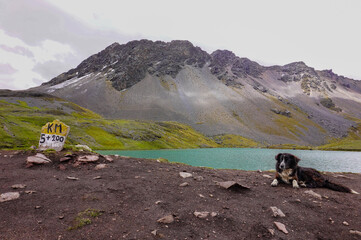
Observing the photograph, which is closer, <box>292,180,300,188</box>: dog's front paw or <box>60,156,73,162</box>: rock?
<box>292,180,300,188</box>: dog's front paw

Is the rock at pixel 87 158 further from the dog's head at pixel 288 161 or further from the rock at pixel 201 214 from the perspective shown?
the dog's head at pixel 288 161

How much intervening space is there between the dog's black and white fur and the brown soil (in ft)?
2.36

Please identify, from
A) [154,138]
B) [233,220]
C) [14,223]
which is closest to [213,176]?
[233,220]

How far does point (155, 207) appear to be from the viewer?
8898mm

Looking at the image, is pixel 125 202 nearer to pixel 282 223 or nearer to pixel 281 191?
pixel 282 223

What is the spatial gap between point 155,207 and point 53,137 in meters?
15.0

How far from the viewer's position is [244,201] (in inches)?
400

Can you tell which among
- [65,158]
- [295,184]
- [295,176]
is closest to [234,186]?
[295,184]

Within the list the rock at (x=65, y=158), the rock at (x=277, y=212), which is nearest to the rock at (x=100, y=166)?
the rock at (x=65, y=158)

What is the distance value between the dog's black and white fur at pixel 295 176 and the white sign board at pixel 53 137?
61.2 ft

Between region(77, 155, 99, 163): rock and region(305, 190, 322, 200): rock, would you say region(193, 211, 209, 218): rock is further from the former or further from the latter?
region(77, 155, 99, 163): rock

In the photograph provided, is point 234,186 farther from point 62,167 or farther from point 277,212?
point 62,167

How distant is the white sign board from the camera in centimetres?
1819

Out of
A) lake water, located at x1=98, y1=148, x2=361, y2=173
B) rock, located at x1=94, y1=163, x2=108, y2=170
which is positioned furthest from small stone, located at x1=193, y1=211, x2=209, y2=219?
lake water, located at x1=98, y1=148, x2=361, y2=173
